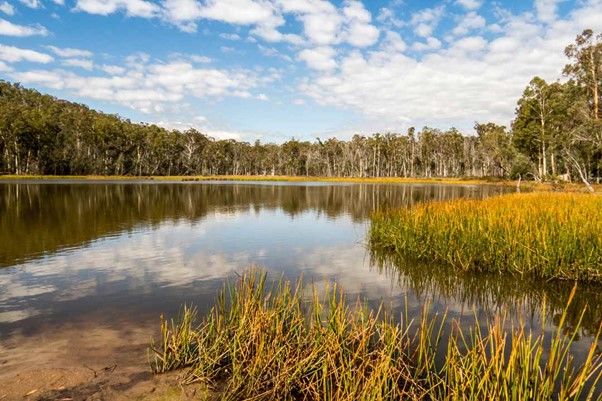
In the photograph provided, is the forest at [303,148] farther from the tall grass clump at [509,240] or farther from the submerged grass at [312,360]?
the submerged grass at [312,360]

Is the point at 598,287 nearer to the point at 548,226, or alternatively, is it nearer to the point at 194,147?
the point at 548,226

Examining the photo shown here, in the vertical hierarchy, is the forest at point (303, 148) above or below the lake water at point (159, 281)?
above

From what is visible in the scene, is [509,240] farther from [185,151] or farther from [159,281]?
[185,151]

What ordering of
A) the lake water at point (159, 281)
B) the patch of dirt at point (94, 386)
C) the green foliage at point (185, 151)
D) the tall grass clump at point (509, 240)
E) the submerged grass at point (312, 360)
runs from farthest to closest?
the green foliage at point (185, 151) → the tall grass clump at point (509, 240) → the lake water at point (159, 281) → the patch of dirt at point (94, 386) → the submerged grass at point (312, 360)

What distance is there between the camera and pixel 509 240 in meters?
13.0

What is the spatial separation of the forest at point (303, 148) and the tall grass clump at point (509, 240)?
→ 36.7 meters

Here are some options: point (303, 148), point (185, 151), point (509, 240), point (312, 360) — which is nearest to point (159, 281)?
point (312, 360)

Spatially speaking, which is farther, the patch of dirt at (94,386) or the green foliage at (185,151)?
the green foliage at (185,151)

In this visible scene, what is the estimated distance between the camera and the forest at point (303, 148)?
61.6 meters

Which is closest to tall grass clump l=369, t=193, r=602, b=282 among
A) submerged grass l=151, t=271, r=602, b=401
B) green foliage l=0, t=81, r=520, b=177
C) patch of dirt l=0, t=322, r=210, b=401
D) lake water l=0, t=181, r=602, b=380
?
lake water l=0, t=181, r=602, b=380

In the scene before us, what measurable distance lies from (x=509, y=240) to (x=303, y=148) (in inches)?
5443

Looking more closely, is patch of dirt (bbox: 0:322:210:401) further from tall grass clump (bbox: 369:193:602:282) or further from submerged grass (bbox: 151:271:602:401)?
tall grass clump (bbox: 369:193:602:282)

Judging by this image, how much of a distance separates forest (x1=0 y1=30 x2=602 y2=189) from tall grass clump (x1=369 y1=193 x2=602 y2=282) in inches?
1445

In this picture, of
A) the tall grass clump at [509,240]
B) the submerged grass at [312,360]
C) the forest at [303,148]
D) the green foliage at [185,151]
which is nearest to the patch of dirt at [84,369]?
the submerged grass at [312,360]
